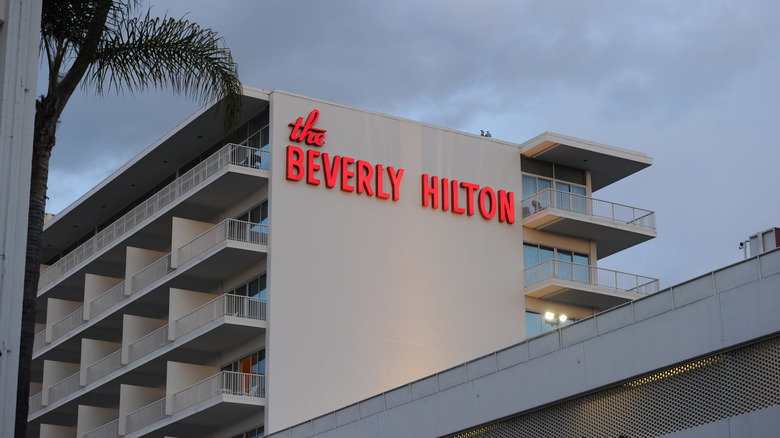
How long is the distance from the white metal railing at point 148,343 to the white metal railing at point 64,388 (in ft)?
21.6

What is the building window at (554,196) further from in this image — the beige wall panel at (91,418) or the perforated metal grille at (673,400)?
the perforated metal grille at (673,400)

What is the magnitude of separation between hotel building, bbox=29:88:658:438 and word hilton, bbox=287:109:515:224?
7cm

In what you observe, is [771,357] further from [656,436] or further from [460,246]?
[460,246]

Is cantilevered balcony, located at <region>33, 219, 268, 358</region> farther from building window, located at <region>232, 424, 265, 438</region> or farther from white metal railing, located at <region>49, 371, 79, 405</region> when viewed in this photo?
building window, located at <region>232, 424, 265, 438</region>

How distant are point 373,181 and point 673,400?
27.2 m

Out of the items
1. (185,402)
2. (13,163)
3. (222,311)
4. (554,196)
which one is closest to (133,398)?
(185,402)

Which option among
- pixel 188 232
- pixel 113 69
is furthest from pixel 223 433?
pixel 113 69

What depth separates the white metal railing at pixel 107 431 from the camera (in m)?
56.9

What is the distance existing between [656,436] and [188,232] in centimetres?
3080

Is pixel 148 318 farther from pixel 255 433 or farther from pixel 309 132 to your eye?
pixel 309 132

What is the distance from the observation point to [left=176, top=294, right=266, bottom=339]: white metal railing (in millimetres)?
50281

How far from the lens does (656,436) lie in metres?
27.9

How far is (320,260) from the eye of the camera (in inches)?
2009

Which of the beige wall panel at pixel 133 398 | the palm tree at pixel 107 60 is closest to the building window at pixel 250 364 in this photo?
the beige wall panel at pixel 133 398
